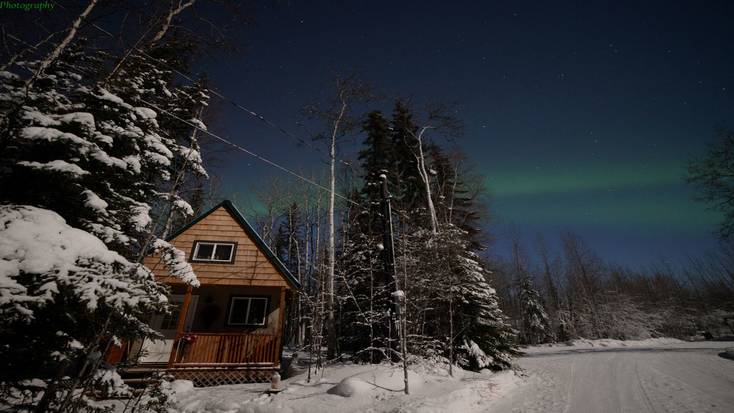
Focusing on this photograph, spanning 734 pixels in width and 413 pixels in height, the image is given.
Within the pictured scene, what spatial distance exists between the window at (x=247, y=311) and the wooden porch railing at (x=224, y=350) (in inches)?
77.7

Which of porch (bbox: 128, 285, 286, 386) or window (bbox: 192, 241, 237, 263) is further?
window (bbox: 192, 241, 237, 263)

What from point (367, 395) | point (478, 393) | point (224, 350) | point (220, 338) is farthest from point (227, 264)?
point (478, 393)

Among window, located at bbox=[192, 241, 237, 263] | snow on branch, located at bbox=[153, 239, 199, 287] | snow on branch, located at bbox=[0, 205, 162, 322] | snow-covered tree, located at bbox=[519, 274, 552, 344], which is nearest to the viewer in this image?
snow on branch, located at bbox=[0, 205, 162, 322]

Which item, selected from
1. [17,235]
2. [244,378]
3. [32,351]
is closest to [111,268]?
[17,235]

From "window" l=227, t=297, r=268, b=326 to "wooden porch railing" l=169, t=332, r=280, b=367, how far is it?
6.48ft

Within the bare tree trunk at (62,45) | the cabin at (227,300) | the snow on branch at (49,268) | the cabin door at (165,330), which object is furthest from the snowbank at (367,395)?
the bare tree trunk at (62,45)

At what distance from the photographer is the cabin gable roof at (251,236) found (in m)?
12.1

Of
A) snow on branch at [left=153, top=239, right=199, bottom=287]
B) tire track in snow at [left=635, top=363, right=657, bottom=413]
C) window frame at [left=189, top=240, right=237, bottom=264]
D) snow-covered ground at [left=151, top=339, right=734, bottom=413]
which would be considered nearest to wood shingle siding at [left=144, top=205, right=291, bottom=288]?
window frame at [left=189, top=240, right=237, bottom=264]

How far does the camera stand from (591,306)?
32.6 metres

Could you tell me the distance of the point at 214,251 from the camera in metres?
12.7

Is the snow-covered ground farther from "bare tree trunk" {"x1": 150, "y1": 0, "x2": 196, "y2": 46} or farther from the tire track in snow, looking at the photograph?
"bare tree trunk" {"x1": 150, "y1": 0, "x2": 196, "y2": 46}

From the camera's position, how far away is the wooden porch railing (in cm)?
987

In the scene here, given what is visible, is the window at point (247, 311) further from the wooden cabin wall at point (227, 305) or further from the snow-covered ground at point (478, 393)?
the snow-covered ground at point (478, 393)

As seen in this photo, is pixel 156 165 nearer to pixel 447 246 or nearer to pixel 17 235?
pixel 17 235
